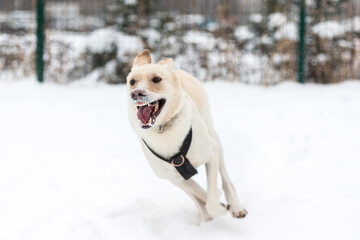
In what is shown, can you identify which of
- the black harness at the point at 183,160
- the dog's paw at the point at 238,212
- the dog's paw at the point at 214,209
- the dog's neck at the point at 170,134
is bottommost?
the dog's paw at the point at 238,212

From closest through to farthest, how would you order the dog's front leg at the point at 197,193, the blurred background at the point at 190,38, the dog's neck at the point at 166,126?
the dog's neck at the point at 166,126
the dog's front leg at the point at 197,193
the blurred background at the point at 190,38

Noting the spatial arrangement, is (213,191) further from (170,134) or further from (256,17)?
(256,17)

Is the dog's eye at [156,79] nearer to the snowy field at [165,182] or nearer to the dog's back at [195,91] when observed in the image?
the dog's back at [195,91]

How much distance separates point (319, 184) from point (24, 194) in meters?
2.54

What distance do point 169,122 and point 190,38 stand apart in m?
5.20

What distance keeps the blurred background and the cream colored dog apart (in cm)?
444

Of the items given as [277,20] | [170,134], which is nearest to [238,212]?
[170,134]

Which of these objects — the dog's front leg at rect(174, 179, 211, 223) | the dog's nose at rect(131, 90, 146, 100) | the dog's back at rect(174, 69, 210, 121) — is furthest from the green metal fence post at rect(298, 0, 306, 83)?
the dog's nose at rect(131, 90, 146, 100)

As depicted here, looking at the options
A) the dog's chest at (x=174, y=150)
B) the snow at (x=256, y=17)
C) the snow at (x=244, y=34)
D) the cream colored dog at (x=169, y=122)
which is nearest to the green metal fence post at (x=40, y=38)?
the snow at (x=244, y=34)

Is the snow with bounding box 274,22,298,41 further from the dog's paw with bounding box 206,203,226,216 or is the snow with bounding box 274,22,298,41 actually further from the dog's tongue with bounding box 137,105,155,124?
the dog's tongue with bounding box 137,105,155,124

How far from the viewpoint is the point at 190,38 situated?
761cm

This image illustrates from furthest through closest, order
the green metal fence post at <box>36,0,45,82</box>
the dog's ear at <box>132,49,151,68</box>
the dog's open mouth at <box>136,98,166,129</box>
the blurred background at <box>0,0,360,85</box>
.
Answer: the green metal fence post at <box>36,0,45,82</box>, the blurred background at <box>0,0,360,85</box>, the dog's ear at <box>132,49,151,68</box>, the dog's open mouth at <box>136,98,166,129</box>

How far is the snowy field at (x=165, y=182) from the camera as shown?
292cm

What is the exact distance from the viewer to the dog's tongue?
243 cm
